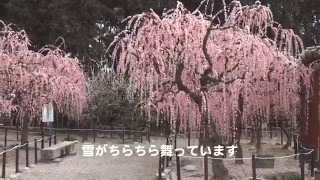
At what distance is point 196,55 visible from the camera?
30.5 feet

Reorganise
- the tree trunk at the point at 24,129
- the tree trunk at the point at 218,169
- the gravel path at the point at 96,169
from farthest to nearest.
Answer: the tree trunk at the point at 24,129
the gravel path at the point at 96,169
the tree trunk at the point at 218,169

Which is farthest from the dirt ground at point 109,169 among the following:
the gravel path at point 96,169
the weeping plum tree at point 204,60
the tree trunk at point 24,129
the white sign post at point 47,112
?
the white sign post at point 47,112

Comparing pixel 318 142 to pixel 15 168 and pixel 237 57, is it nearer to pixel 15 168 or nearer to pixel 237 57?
pixel 237 57

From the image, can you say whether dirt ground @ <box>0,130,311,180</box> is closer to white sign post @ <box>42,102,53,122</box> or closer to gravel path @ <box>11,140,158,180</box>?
gravel path @ <box>11,140,158,180</box>

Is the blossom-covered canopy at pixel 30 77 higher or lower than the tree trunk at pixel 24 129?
higher

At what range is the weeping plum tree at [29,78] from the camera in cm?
1414

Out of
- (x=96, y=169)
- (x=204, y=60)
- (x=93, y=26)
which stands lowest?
(x=96, y=169)

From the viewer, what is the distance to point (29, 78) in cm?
1439

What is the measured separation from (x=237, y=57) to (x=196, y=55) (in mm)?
901

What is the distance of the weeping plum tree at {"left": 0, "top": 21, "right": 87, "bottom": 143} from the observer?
14141 millimetres

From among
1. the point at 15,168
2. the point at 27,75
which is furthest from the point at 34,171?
the point at 27,75

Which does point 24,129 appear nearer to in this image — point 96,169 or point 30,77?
point 30,77

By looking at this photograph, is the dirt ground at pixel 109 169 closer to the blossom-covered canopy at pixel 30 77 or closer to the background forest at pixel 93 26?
the blossom-covered canopy at pixel 30 77

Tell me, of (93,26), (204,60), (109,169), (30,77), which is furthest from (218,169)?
(93,26)
